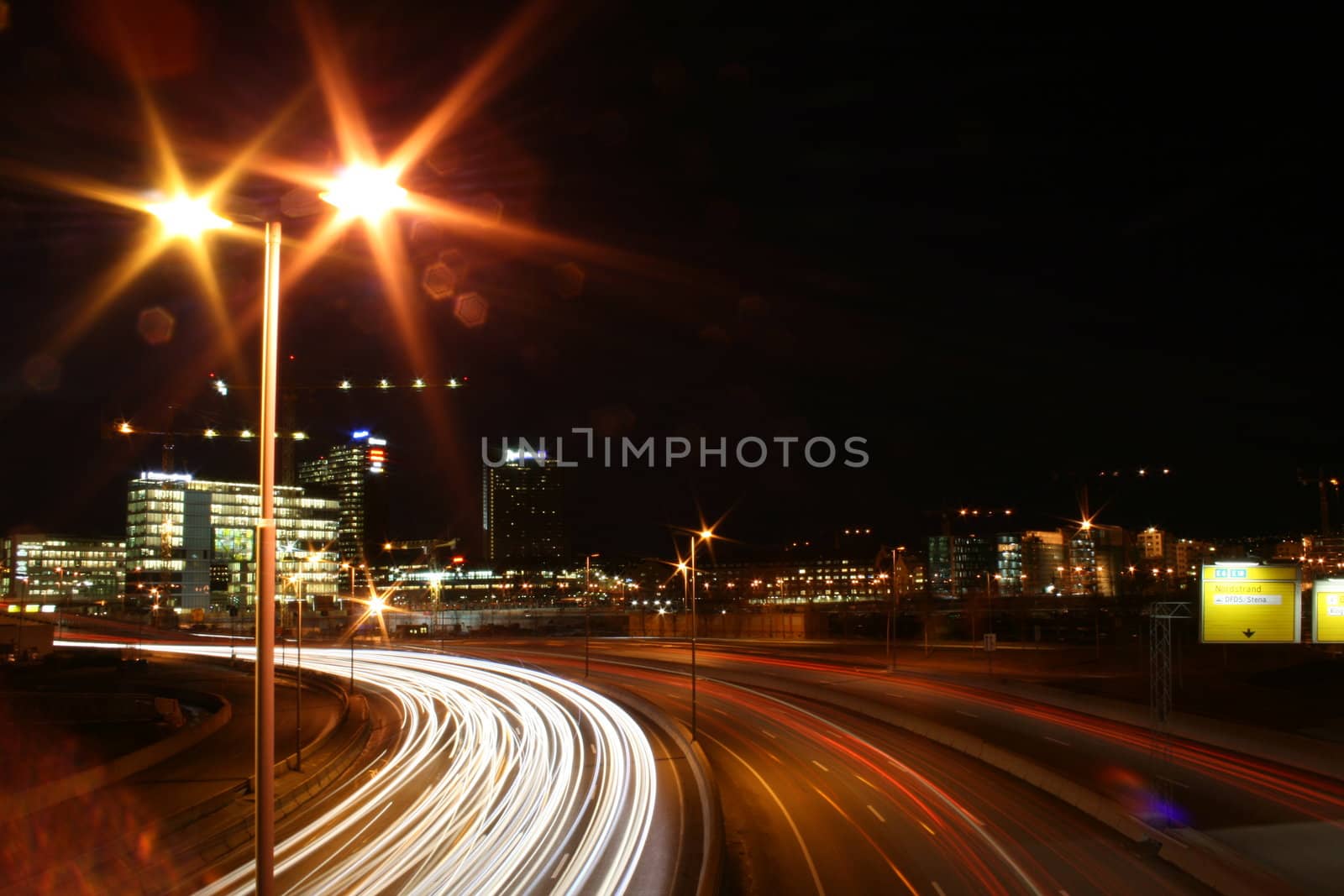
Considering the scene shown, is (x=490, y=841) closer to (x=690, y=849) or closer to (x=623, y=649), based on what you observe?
(x=690, y=849)

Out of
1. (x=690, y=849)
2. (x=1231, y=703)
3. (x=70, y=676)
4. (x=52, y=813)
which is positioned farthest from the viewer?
(x=70, y=676)

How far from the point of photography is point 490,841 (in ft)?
61.7

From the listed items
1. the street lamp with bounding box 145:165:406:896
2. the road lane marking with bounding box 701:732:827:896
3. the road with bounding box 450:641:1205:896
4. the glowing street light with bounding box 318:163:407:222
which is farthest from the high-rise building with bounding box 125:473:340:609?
the glowing street light with bounding box 318:163:407:222

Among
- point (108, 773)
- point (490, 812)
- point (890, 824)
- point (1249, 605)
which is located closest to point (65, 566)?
point (108, 773)

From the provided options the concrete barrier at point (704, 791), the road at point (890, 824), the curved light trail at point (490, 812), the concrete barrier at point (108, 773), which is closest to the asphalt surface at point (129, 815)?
the concrete barrier at point (108, 773)

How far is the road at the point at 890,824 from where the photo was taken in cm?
1761

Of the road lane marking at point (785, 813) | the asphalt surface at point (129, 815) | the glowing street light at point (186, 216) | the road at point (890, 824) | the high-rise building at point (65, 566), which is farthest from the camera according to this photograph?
the high-rise building at point (65, 566)

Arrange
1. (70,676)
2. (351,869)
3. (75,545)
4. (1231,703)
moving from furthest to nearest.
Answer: (75,545) → (70,676) → (1231,703) → (351,869)

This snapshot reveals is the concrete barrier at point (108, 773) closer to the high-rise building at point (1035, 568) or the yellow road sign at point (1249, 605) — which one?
the yellow road sign at point (1249, 605)

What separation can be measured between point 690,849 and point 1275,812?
14015 mm

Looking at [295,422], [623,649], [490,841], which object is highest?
[295,422]

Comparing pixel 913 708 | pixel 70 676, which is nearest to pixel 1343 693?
pixel 913 708

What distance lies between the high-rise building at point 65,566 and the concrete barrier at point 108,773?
119 m

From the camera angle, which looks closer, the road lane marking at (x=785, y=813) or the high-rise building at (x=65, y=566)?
the road lane marking at (x=785, y=813)
